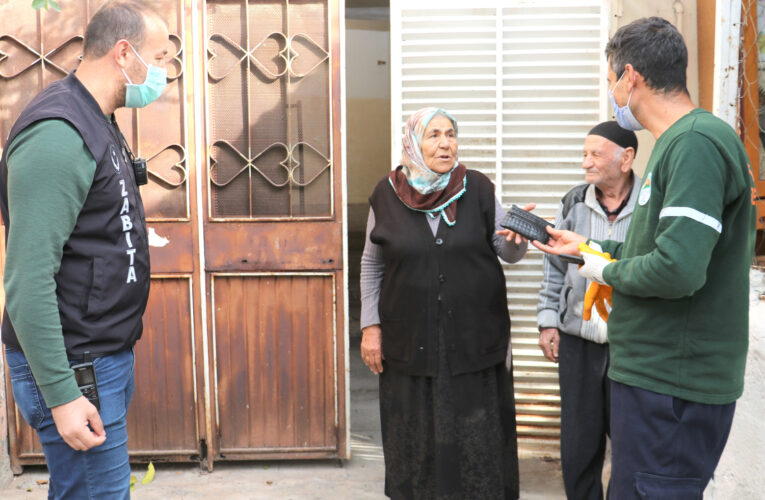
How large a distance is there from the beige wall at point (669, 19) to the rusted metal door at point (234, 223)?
1.49 m

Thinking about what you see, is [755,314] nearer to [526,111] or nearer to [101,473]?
[526,111]

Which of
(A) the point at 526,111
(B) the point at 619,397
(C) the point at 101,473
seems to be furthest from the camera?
(A) the point at 526,111

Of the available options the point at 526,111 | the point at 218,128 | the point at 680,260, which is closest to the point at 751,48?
the point at 526,111

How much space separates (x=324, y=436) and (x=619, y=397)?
88.3 inches

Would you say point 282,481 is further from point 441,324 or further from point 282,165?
point 282,165

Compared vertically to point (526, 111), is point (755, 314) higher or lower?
lower

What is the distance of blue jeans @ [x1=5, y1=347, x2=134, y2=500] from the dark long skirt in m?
1.53

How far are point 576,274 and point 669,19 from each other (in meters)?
Answer: 1.60

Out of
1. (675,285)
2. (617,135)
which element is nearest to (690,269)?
(675,285)

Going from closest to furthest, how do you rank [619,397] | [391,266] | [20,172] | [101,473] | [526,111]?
[20,172] → [101,473] → [619,397] → [391,266] → [526,111]

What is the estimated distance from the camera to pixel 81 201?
201 cm

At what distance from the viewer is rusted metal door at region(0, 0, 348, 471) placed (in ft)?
13.1

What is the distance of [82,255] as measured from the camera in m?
2.06

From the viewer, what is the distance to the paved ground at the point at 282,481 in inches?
156
